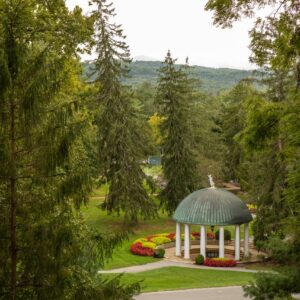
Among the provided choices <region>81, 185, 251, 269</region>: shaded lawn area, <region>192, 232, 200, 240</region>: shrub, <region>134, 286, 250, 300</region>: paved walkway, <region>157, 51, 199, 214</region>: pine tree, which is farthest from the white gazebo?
<region>157, 51, 199, 214</region>: pine tree

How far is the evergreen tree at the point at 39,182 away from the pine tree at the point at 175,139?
2908 centimetres

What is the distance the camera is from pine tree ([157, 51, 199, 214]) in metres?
37.2

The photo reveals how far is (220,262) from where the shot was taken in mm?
27422

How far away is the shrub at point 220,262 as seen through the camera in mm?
27328

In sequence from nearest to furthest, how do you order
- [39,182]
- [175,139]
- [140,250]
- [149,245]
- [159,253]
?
[39,182]
[159,253]
[140,250]
[149,245]
[175,139]

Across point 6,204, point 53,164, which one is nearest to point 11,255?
Result: point 6,204

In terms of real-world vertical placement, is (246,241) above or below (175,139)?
below

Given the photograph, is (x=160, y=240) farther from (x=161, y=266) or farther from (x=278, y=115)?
(x=278, y=115)

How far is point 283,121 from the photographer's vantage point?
9.62 meters

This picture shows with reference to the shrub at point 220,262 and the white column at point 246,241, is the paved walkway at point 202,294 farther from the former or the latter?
the white column at point 246,241

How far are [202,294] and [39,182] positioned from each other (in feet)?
49.1

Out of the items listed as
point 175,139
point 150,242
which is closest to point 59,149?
point 150,242

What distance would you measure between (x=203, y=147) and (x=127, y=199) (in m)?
12.6

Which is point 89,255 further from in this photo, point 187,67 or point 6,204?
point 187,67
